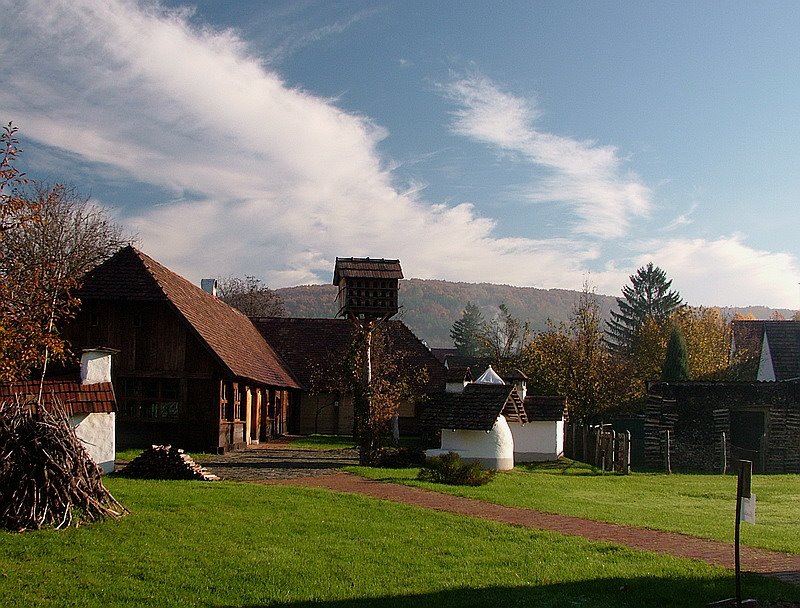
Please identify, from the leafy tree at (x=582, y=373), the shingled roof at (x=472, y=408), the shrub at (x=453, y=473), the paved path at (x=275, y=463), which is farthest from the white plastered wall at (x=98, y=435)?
the leafy tree at (x=582, y=373)

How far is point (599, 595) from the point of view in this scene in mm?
9062

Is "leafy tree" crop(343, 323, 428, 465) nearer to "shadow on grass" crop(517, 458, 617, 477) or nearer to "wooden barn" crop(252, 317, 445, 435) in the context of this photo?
"shadow on grass" crop(517, 458, 617, 477)

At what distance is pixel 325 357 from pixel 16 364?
2817cm

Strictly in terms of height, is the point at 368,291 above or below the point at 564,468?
above

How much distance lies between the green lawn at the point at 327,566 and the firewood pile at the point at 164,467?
4.38 meters

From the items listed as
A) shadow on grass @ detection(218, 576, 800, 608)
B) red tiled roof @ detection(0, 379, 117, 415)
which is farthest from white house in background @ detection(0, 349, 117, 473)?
shadow on grass @ detection(218, 576, 800, 608)

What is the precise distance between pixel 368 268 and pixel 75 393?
1050 centimetres

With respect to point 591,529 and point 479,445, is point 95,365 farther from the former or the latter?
point 591,529

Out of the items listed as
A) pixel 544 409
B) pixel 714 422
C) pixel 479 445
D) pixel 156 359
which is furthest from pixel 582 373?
pixel 156 359

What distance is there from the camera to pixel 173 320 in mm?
27094

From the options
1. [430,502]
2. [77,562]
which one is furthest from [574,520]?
[77,562]

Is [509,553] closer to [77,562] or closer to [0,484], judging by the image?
[77,562]

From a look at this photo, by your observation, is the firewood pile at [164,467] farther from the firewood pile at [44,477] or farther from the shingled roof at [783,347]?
the shingled roof at [783,347]

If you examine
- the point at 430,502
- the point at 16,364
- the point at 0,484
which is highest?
the point at 16,364
